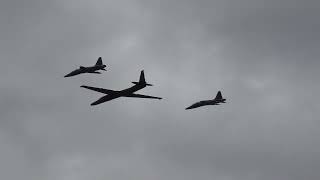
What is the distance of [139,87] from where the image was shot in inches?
7746
